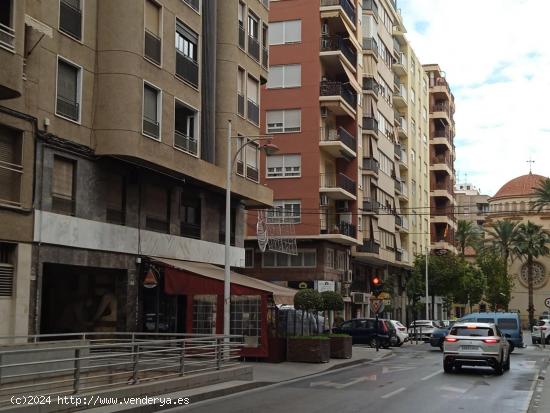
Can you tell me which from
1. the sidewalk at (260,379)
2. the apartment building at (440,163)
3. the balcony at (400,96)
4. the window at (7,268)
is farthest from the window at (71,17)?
the apartment building at (440,163)

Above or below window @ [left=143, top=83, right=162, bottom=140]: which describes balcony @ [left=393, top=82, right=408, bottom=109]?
above

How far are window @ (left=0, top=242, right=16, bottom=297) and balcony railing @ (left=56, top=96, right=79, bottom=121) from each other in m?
4.31

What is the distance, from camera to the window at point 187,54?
1037 inches

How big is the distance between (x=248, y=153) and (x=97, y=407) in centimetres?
2117

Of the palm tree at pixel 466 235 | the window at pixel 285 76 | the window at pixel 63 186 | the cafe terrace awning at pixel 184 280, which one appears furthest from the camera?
the palm tree at pixel 466 235

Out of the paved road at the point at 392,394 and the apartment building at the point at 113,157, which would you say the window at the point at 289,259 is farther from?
the paved road at the point at 392,394

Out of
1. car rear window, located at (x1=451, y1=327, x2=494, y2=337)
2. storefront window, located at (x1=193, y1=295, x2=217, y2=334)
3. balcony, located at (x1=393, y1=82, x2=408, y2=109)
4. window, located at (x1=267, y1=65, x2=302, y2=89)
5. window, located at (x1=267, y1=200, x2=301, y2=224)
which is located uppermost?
balcony, located at (x1=393, y1=82, x2=408, y2=109)

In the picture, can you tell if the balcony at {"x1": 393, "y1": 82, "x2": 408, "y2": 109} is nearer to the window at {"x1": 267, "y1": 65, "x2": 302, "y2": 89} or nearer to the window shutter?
the window at {"x1": 267, "y1": 65, "x2": 302, "y2": 89}

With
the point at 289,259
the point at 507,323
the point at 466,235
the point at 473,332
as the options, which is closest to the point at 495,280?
the point at 466,235

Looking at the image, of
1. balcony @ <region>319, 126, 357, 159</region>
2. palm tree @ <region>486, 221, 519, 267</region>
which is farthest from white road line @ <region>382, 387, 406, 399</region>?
palm tree @ <region>486, 221, 519, 267</region>

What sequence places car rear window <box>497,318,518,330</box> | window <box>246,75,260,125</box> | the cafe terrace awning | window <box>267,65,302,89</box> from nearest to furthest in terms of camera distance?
the cafe terrace awning, window <box>246,75,260,125</box>, car rear window <box>497,318,518,330</box>, window <box>267,65,302,89</box>

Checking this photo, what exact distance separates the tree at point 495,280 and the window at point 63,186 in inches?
2885

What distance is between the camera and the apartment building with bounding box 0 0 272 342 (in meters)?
19.0

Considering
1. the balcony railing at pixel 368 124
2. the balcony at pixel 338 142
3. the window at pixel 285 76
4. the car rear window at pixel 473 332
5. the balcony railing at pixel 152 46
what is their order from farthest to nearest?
the balcony railing at pixel 368 124 < the window at pixel 285 76 < the balcony at pixel 338 142 < the balcony railing at pixel 152 46 < the car rear window at pixel 473 332
